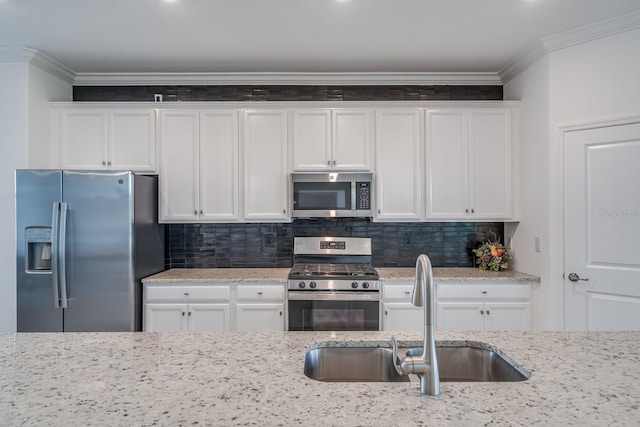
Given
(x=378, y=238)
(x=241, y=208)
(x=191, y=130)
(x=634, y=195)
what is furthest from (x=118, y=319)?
(x=634, y=195)

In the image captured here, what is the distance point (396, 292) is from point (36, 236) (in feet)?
9.13

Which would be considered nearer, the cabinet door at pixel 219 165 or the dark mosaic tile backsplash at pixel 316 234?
the cabinet door at pixel 219 165

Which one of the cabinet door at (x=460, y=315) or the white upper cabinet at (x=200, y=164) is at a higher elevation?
the white upper cabinet at (x=200, y=164)

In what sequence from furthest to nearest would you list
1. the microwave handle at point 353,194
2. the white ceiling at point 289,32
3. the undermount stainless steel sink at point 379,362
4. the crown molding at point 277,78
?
the crown molding at point 277,78 → the microwave handle at point 353,194 → the white ceiling at point 289,32 → the undermount stainless steel sink at point 379,362

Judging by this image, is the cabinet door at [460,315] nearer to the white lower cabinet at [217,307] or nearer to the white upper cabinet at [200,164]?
the white lower cabinet at [217,307]

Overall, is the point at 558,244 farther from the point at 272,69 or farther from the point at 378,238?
the point at 272,69

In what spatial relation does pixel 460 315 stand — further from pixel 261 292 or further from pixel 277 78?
pixel 277 78

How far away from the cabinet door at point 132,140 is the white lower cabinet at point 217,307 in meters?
1.10

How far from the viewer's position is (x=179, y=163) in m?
3.17

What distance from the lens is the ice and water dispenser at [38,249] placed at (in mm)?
2684

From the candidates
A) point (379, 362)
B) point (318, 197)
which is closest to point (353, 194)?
point (318, 197)

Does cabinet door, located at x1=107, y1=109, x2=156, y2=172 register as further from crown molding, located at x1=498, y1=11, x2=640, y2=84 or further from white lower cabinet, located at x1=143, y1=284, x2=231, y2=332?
crown molding, located at x1=498, y1=11, x2=640, y2=84

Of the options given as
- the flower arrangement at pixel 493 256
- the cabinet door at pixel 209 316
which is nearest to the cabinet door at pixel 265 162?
the cabinet door at pixel 209 316

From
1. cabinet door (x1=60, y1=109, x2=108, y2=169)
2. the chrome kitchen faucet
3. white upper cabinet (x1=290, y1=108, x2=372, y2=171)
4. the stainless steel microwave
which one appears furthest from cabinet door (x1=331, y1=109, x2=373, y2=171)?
the chrome kitchen faucet
